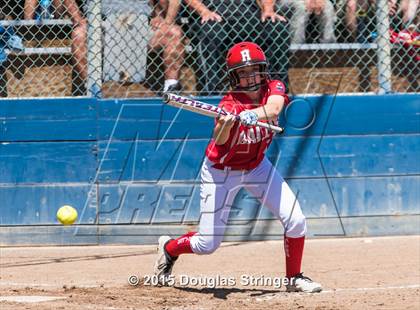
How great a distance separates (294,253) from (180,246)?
905mm

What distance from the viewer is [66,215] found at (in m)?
7.81

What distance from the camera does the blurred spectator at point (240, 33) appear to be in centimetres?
852

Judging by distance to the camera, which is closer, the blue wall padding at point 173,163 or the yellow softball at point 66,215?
the yellow softball at point 66,215

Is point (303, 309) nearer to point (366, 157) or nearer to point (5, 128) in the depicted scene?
point (366, 157)

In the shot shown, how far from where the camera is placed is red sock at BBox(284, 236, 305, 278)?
616 cm

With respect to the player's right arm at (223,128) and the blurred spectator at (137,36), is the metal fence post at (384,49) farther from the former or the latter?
the player's right arm at (223,128)

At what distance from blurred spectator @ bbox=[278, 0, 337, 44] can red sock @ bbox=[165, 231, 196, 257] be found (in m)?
3.17

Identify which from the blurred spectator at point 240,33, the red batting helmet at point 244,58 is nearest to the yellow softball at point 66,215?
the blurred spectator at point 240,33

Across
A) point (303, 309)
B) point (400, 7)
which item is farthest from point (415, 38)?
point (303, 309)

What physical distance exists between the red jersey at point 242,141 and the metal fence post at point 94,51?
2.61 meters

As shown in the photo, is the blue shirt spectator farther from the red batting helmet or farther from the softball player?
the red batting helmet

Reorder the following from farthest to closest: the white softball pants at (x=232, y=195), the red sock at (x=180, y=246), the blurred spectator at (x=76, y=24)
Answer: the blurred spectator at (x=76, y=24) < the red sock at (x=180, y=246) < the white softball pants at (x=232, y=195)

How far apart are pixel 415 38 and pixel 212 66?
7.51ft

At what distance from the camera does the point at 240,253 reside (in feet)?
26.4
